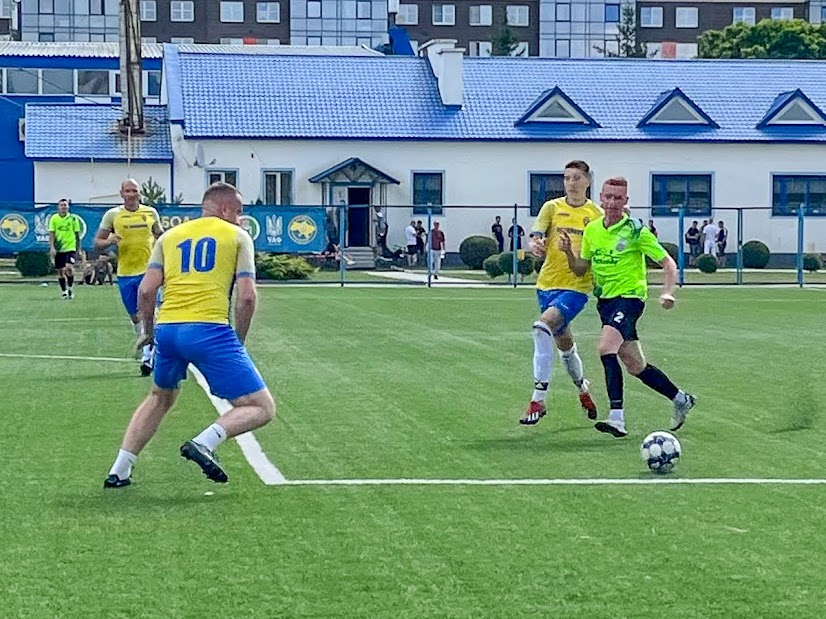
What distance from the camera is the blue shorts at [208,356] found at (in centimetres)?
921

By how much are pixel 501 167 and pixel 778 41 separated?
3550cm

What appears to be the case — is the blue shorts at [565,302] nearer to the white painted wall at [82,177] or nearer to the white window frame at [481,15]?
the white painted wall at [82,177]

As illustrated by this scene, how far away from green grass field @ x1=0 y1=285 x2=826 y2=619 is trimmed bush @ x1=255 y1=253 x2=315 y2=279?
23665 millimetres

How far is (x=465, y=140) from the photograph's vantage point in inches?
2254

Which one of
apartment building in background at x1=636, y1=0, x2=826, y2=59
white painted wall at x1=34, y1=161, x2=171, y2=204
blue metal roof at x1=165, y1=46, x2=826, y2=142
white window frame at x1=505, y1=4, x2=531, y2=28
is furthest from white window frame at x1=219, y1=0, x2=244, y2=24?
white painted wall at x1=34, y1=161, x2=171, y2=204

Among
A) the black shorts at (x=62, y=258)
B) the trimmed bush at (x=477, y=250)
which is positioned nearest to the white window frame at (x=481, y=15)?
the trimmed bush at (x=477, y=250)

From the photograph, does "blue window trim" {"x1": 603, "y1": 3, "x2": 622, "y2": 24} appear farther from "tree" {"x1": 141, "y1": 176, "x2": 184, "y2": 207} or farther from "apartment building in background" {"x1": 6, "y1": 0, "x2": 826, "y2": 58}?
"tree" {"x1": 141, "y1": 176, "x2": 184, "y2": 207}

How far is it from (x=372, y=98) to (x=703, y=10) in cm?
6621

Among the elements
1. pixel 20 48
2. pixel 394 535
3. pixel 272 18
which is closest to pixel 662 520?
pixel 394 535

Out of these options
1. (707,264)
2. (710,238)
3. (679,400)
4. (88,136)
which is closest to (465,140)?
(710,238)

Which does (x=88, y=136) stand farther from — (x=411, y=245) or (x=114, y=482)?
(x=114, y=482)

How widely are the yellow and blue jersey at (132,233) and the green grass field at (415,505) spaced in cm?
113

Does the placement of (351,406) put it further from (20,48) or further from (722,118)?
(20,48)

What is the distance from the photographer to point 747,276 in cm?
4766
